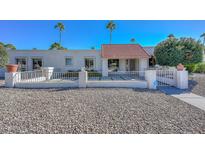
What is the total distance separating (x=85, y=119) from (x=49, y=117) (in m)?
1.05

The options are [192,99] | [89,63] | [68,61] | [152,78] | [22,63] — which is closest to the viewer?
[192,99]

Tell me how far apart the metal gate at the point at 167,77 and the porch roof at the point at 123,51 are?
247 inches

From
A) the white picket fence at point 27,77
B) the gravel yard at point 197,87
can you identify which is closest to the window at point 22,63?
the white picket fence at point 27,77

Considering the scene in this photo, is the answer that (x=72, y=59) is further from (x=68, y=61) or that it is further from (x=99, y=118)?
(x=99, y=118)

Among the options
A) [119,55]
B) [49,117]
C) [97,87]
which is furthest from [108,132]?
[119,55]

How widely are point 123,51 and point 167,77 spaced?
844 cm

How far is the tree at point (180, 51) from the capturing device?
11.7 metres

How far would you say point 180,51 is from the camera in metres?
11.9

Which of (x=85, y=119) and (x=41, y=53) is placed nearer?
(x=85, y=119)

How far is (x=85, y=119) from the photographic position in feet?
12.4

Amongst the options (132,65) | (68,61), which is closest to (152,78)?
(132,65)

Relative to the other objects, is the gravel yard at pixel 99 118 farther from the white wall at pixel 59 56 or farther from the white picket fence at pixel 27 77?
the white wall at pixel 59 56

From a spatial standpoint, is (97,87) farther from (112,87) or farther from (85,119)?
(85,119)

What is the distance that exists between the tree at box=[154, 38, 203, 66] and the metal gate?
10.1ft
